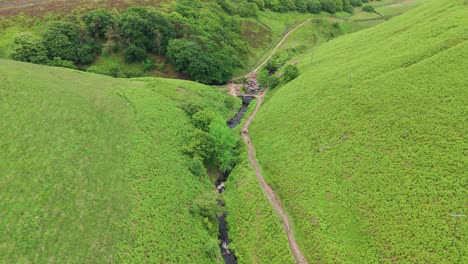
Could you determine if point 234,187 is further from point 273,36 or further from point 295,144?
point 273,36

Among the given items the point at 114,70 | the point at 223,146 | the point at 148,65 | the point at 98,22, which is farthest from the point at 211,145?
the point at 98,22

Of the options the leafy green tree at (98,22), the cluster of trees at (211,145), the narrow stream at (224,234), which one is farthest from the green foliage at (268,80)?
the leafy green tree at (98,22)

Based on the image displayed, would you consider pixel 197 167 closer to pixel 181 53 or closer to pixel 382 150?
pixel 382 150

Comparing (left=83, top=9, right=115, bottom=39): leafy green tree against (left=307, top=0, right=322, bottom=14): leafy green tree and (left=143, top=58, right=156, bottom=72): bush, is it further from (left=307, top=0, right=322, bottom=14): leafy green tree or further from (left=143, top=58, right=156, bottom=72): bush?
(left=307, top=0, right=322, bottom=14): leafy green tree

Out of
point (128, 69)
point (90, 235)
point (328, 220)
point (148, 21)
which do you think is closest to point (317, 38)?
point (148, 21)

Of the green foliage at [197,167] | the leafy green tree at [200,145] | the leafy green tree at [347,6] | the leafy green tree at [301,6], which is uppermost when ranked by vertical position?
the leafy green tree at [301,6]

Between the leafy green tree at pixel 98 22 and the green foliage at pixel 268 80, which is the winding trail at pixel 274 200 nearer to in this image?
the green foliage at pixel 268 80
